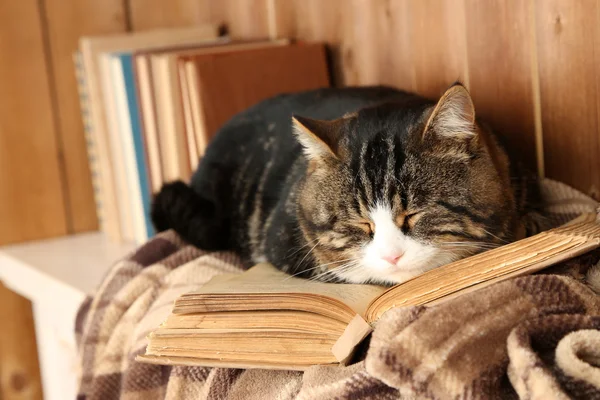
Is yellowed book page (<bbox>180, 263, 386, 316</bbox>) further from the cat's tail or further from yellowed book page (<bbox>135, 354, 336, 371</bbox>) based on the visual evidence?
the cat's tail

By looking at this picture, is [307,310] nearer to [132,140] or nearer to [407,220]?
[407,220]

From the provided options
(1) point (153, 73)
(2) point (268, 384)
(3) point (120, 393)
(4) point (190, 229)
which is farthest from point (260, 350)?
(1) point (153, 73)

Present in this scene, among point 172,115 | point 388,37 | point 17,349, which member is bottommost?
point 17,349

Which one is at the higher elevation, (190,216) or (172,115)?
(172,115)

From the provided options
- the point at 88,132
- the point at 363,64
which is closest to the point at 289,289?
the point at 363,64

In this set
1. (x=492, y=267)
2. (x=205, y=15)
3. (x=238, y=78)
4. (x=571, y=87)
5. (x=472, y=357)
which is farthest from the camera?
(x=205, y=15)

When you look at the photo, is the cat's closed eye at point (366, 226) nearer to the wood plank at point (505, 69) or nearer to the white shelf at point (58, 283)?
the wood plank at point (505, 69)

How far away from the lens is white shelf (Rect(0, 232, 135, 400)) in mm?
1420

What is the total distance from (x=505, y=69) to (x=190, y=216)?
54cm

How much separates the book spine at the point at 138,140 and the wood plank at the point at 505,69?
0.72 m

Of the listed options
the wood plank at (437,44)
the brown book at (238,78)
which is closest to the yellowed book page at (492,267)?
the wood plank at (437,44)

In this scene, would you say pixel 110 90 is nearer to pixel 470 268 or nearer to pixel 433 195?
pixel 433 195

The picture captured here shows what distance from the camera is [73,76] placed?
1.83 metres

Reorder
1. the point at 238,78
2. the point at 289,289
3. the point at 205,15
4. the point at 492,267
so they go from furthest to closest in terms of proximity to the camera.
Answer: the point at 205,15 < the point at 238,78 < the point at 289,289 < the point at 492,267
